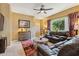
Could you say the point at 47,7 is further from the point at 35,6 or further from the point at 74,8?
the point at 74,8

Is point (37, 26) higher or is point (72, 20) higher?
point (72, 20)

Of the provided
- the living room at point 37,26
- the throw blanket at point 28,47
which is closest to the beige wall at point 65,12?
the living room at point 37,26

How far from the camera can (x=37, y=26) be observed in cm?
298

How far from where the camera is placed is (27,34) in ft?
9.89

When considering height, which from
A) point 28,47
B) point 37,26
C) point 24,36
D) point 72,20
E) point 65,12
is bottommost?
point 28,47

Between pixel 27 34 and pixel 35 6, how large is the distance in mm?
655

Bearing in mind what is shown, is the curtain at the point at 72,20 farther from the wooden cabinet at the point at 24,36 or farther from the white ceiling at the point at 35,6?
the wooden cabinet at the point at 24,36

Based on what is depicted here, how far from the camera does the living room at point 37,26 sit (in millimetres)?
2797

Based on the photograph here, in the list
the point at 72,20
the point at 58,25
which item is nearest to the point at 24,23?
the point at 58,25

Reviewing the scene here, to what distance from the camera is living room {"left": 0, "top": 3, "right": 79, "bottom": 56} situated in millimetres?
2797

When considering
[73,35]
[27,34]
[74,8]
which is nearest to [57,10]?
[74,8]

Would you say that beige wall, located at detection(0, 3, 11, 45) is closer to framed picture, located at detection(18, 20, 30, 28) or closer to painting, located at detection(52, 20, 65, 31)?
framed picture, located at detection(18, 20, 30, 28)

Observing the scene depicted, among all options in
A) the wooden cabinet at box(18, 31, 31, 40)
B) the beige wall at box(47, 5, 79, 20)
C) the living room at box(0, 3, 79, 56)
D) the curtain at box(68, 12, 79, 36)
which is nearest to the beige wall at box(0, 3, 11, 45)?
the living room at box(0, 3, 79, 56)

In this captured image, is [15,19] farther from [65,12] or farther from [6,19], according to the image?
[65,12]
